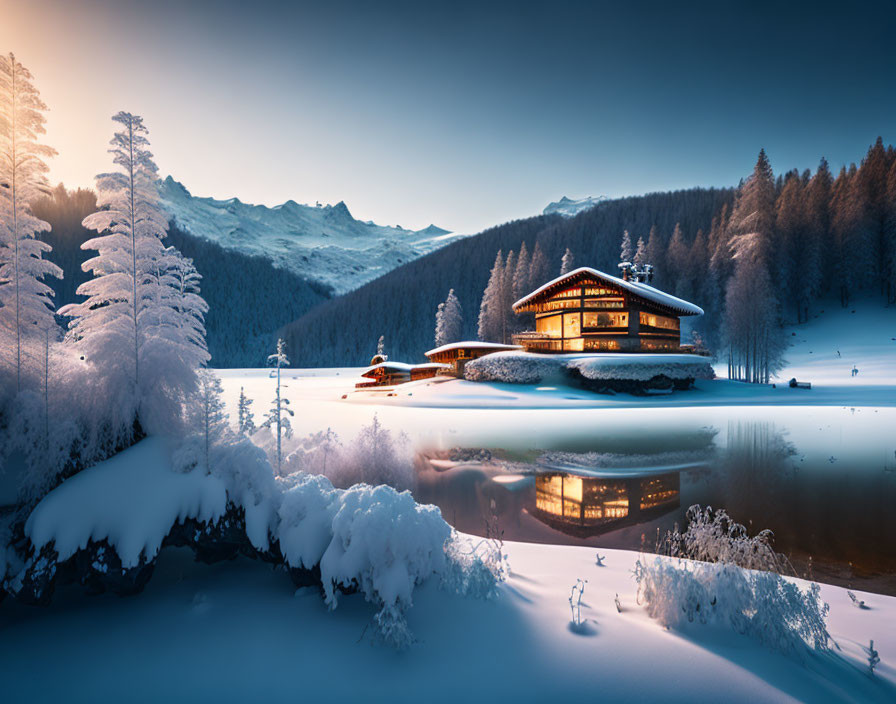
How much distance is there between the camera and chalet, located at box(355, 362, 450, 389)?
1828 inches

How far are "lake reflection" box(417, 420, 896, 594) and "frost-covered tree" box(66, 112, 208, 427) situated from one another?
6.49 meters

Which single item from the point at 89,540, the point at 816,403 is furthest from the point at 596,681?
the point at 816,403

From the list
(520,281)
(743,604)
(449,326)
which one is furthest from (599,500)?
(520,281)

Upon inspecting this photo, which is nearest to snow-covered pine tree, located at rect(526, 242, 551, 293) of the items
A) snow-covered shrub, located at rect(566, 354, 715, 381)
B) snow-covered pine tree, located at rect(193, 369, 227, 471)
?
snow-covered shrub, located at rect(566, 354, 715, 381)

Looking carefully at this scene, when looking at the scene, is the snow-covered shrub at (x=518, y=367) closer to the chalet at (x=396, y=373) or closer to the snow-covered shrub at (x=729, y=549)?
the chalet at (x=396, y=373)

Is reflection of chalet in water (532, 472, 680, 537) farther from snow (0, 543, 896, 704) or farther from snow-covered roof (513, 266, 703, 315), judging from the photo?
snow-covered roof (513, 266, 703, 315)

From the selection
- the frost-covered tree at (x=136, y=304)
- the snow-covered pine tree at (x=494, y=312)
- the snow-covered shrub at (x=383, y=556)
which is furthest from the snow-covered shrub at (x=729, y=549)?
the snow-covered pine tree at (x=494, y=312)

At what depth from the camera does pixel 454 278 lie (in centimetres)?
10419

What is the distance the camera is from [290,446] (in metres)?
12.6

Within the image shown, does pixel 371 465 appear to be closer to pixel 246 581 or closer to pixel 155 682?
pixel 246 581

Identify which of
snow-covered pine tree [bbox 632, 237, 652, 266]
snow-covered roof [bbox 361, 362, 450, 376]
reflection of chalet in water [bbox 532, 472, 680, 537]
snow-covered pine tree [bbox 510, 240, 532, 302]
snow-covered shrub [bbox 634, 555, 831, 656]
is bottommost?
reflection of chalet in water [bbox 532, 472, 680, 537]

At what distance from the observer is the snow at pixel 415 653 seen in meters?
3.89

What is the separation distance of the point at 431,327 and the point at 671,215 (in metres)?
62.5

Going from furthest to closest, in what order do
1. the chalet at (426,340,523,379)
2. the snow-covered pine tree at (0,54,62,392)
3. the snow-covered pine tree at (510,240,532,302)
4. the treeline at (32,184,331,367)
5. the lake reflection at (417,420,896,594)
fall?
the treeline at (32,184,331,367)
the snow-covered pine tree at (510,240,532,302)
the chalet at (426,340,523,379)
the lake reflection at (417,420,896,594)
the snow-covered pine tree at (0,54,62,392)
